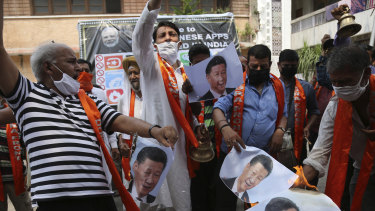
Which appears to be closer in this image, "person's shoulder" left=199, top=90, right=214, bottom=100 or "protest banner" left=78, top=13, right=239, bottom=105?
"person's shoulder" left=199, top=90, right=214, bottom=100

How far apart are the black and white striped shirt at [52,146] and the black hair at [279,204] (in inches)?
37.3

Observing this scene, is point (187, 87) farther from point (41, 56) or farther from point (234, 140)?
point (41, 56)

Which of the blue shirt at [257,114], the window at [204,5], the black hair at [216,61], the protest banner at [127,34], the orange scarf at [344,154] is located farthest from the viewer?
the window at [204,5]

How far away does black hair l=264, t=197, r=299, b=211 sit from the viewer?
1955 mm

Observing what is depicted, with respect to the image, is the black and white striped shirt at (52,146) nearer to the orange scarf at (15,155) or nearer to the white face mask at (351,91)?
the white face mask at (351,91)

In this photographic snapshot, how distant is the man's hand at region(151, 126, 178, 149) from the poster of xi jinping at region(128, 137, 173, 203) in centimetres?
17

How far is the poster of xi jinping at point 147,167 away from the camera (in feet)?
7.55

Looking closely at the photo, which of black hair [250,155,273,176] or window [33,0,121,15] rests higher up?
window [33,0,121,15]

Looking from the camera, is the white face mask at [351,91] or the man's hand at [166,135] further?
the white face mask at [351,91]

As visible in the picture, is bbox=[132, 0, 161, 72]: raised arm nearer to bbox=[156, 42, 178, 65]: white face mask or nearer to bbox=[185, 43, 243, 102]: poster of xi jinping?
bbox=[156, 42, 178, 65]: white face mask

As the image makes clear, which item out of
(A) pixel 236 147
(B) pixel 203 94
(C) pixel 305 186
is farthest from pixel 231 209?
(C) pixel 305 186

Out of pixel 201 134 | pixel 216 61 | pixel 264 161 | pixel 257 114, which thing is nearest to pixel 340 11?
pixel 257 114

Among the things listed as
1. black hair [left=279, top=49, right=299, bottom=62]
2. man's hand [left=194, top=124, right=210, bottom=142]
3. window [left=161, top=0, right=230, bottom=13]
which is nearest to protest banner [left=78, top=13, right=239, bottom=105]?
black hair [left=279, top=49, right=299, bottom=62]

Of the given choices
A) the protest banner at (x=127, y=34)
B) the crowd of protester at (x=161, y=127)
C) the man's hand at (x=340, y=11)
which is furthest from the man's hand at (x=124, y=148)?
the protest banner at (x=127, y=34)
